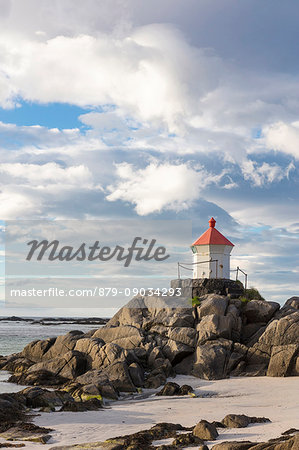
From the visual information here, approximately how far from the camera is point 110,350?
72.2 ft

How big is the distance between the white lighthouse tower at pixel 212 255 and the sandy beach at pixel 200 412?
10.2 metres

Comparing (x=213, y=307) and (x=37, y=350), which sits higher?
(x=213, y=307)

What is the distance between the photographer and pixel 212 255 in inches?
1225

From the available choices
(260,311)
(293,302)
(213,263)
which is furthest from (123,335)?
(293,302)

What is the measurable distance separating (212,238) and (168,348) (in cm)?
974

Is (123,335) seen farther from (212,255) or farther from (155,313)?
(212,255)

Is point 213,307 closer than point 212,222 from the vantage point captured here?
Yes

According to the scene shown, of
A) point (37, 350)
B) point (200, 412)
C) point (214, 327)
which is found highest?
point (214, 327)

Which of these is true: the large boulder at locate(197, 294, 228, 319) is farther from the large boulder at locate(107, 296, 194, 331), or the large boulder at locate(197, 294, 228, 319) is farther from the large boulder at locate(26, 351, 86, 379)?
the large boulder at locate(26, 351, 86, 379)

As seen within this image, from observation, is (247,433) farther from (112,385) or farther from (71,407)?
(112,385)

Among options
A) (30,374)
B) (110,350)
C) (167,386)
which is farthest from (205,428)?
(30,374)

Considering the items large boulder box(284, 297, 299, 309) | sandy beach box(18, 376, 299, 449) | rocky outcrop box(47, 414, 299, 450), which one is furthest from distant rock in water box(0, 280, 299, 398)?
rocky outcrop box(47, 414, 299, 450)

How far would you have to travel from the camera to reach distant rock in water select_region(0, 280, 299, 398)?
68.2ft

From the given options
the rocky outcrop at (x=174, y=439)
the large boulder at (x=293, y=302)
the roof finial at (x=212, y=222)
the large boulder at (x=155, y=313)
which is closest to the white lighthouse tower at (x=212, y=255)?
the roof finial at (x=212, y=222)
